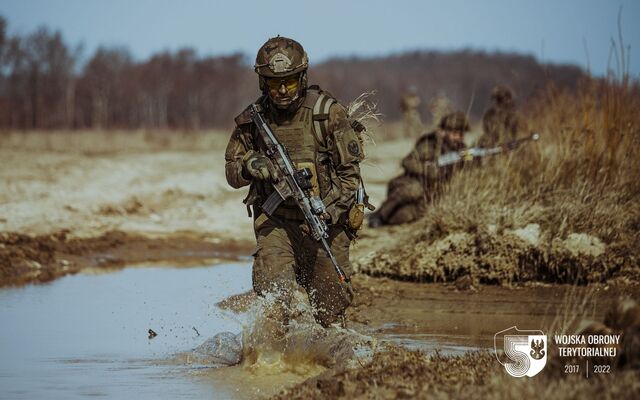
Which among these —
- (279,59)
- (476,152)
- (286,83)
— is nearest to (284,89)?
(286,83)

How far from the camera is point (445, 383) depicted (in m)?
5.09

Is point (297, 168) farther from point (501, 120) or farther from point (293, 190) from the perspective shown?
point (501, 120)

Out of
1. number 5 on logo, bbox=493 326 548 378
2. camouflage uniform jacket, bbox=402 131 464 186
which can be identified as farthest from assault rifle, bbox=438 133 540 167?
number 5 on logo, bbox=493 326 548 378

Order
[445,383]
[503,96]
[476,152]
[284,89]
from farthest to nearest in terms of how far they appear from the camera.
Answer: [503,96] → [476,152] → [284,89] → [445,383]

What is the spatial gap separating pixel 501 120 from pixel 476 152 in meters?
1.13

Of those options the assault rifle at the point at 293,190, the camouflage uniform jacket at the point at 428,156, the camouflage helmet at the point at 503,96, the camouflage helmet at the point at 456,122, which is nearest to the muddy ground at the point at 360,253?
the camouflage uniform jacket at the point at 428,156

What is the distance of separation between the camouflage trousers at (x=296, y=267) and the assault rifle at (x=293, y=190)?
132 mm

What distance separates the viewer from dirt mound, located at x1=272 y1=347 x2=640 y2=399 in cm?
455

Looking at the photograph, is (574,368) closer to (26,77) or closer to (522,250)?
(522,250)

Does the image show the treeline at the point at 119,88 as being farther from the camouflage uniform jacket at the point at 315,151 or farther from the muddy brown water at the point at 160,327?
the camouflage uniform jacket at the point at 315,151

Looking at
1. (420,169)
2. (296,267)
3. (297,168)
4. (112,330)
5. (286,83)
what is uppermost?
(286,83)

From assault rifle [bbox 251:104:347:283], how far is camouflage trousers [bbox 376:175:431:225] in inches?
228

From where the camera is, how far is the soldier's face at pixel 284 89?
6074mm

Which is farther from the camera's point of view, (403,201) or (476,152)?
(403,201)
